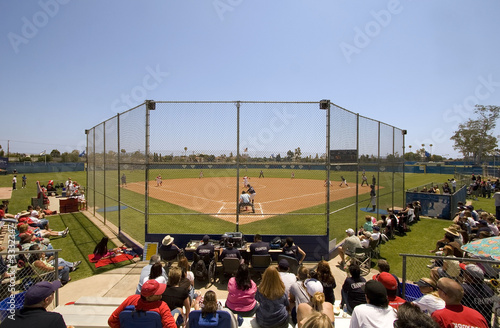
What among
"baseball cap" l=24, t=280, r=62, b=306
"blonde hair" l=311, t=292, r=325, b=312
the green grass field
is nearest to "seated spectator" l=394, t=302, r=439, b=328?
"blonde hair" l=311, t=292, r=325, b=312

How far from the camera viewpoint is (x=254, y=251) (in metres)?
6.72

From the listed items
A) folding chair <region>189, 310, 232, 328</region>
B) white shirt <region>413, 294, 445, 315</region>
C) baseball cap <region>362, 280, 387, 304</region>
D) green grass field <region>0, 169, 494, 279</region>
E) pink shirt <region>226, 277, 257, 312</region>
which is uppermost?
baseball cap <region>362, 280, 387, 304</region>

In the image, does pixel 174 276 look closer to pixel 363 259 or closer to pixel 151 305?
pixel 151 305

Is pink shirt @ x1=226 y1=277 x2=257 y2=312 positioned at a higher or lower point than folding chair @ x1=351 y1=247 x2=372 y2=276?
higher

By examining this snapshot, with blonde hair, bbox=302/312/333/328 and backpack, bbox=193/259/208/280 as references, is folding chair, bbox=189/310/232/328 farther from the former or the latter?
Result: backpack, bbox=193/259/208/280

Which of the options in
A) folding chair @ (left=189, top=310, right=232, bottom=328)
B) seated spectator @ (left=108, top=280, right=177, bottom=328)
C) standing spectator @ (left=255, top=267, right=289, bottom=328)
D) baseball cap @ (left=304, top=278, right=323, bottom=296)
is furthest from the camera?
baseball cap @ (left=304, top=278, right=323, bottom=296)

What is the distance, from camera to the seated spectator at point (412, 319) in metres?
2.26

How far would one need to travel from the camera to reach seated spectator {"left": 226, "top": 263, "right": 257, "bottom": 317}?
445 centimetres

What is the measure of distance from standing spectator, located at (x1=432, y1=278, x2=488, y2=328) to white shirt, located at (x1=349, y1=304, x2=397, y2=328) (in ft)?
1.95

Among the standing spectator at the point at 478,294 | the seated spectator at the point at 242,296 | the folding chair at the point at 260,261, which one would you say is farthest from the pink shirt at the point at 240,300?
the standing spectator at the point at 478,294

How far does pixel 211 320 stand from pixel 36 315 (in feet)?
6.10

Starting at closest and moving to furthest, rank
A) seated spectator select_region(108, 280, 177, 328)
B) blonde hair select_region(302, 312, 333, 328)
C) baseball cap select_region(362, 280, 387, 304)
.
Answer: blonde hair select_region(302, 312, 333, 328)
baseball cap select_region(362, 280, 387, 304)
seated spectator select_region(108, 280, 177, 328)

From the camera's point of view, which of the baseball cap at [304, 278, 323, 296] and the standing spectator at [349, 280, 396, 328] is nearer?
the standing spectator at [349, 280, 396, 328]

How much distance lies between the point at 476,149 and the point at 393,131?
73.4 metres
